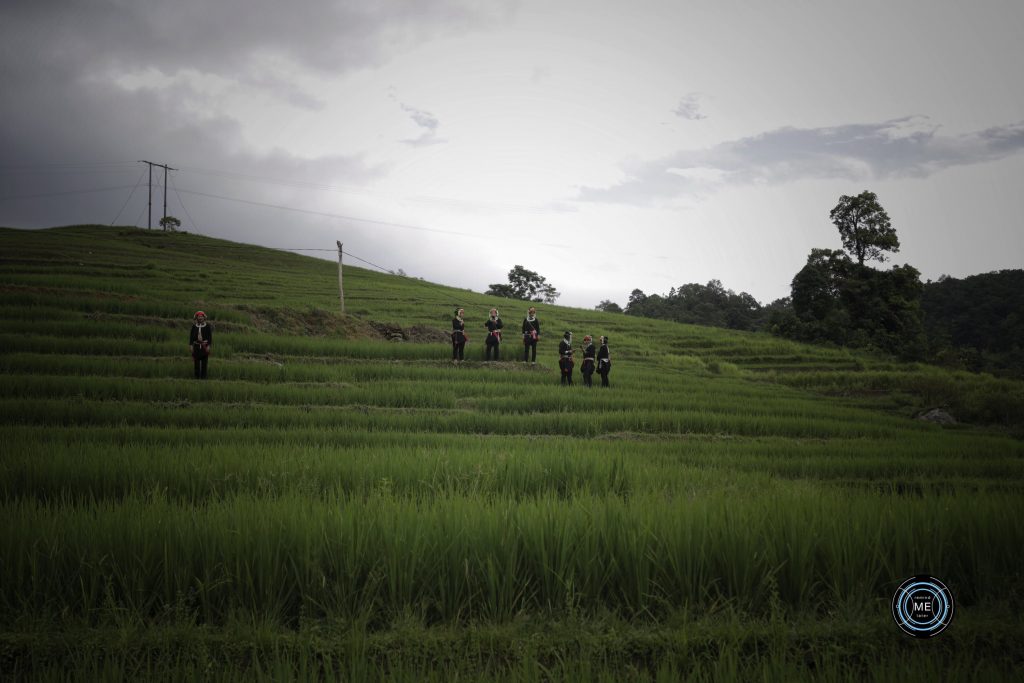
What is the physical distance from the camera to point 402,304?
32.3 metres

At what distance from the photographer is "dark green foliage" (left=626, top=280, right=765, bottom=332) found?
2835 inches

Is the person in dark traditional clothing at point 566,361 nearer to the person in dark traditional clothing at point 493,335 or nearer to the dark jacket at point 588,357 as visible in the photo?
the dark jacket at point 588,357

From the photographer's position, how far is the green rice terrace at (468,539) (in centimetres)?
259

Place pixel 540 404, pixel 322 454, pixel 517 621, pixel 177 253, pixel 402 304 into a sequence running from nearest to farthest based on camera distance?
pixel 517 621 → pixel 322 454 → pixel 540 404 → pixel 402 304 → pixel 177 253

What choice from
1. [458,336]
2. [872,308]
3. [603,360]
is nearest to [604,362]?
[603,360]

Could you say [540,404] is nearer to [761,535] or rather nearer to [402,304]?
[761,535]

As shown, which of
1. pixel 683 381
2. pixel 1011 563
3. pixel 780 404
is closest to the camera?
pixel 1011 563

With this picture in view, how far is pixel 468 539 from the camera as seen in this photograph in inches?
131

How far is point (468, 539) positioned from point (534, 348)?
13.7 metres

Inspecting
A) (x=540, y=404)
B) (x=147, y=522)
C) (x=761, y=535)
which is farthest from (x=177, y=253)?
(x=761, y=535)

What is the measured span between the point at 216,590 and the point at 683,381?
17.2 meters

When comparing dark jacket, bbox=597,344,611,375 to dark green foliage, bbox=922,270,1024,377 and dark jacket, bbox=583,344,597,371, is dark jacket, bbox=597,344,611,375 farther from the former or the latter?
dark green foliage, bbox=922,270,1024,377

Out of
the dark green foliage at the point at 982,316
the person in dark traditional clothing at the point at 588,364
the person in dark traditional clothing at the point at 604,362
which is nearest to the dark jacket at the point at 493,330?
the person in dark traditional clothing at the point at 588,364

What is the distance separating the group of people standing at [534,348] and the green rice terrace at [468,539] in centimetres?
292
